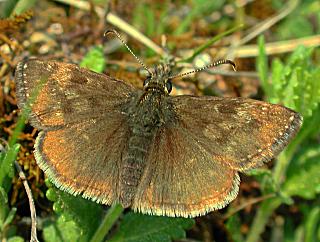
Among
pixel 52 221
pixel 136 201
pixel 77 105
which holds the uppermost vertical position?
pixel 77 105

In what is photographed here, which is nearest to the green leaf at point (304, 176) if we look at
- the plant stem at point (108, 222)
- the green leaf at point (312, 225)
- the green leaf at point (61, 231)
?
the green leaf at point (312, 225)

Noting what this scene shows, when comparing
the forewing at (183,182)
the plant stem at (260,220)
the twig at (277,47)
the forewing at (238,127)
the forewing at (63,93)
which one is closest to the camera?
the forewing at (183,182)

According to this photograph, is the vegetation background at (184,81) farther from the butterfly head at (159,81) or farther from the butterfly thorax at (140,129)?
the butterfly head at (159,81)

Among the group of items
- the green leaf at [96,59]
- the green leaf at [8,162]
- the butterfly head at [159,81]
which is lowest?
the green leaf at [8,162]

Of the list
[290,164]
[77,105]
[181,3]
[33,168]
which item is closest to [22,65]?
[77,105]

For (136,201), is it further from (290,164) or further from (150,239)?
(290,164)
